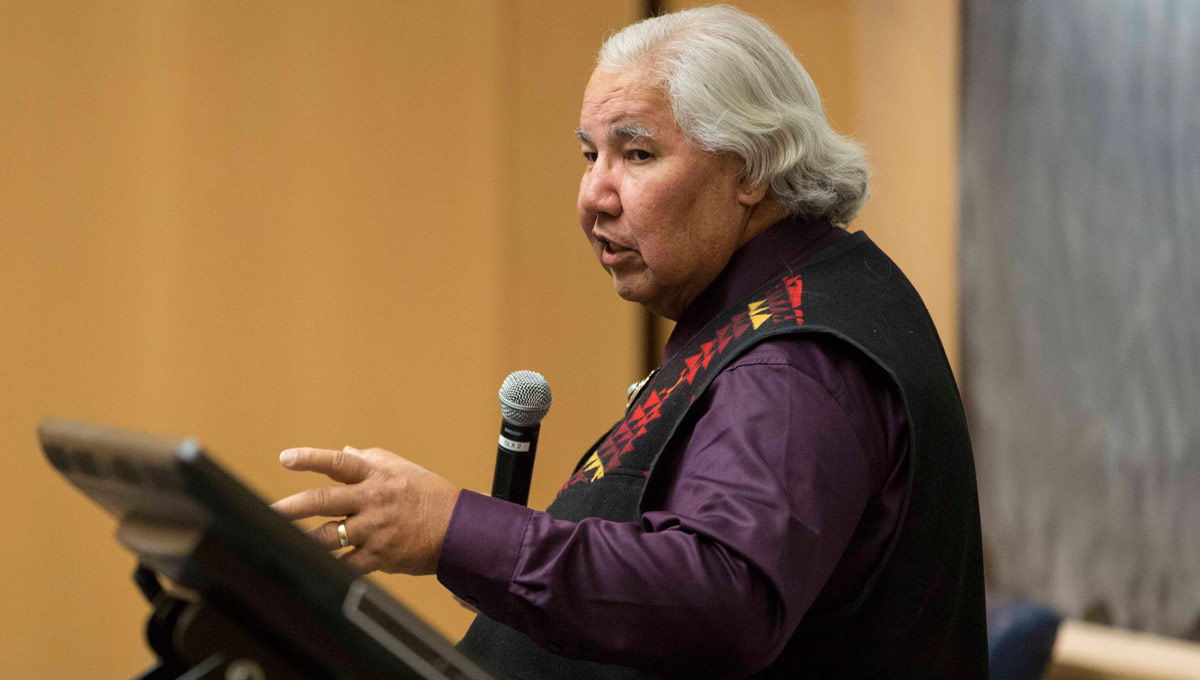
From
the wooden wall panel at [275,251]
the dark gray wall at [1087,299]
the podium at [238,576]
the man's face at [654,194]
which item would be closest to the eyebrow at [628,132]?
the man's face at [654,194]

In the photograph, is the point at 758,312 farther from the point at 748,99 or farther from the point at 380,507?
the point at 380,507

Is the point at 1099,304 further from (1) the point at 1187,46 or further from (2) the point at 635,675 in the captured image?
(2) the point at 635,675

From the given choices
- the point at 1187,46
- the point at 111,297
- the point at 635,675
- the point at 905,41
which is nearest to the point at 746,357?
the point at 635,675

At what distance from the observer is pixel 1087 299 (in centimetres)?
285

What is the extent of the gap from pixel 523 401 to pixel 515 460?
2.9 inches

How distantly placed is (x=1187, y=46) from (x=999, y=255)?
70 centimetres

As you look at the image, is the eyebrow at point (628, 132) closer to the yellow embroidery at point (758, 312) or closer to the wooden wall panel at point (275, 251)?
the yellow embroidery at point (758, 312)

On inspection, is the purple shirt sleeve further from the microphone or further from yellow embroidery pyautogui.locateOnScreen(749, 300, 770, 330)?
the microphone

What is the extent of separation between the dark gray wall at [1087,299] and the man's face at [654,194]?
1921 millimetres

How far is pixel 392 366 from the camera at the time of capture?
3135 mm

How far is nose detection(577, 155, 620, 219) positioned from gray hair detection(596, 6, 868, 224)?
0.11 m

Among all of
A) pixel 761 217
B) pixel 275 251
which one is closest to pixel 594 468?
pixel 761 217

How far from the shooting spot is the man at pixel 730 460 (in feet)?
2.97

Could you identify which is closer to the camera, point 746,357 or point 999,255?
point 746,357
